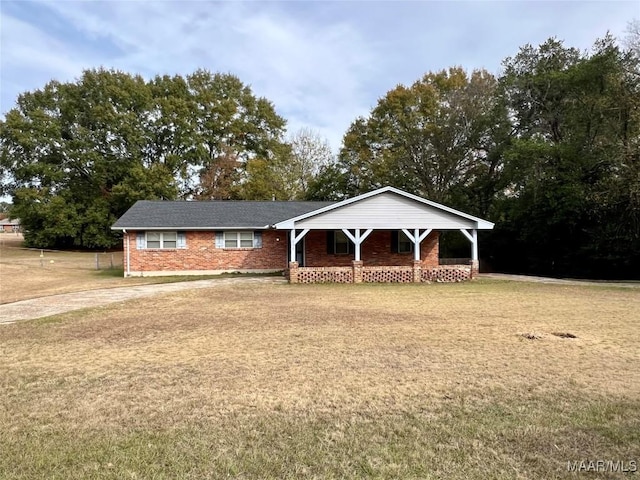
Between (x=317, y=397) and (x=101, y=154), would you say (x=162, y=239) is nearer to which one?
(x=317, y=397)

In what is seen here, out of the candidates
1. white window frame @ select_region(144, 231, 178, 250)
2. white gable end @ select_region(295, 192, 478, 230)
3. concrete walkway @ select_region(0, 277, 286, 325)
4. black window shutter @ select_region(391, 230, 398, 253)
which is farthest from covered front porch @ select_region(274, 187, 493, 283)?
white window frame @ select_region(144, 231, 178, 250)

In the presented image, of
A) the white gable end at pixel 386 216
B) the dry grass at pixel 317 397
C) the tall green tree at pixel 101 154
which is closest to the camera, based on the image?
the dry grass at pixel 317 397

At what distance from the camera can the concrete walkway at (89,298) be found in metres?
10.5

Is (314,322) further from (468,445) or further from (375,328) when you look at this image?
(468,445)

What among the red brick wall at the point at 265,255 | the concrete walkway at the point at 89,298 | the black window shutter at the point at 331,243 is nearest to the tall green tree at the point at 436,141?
the red brick wall at the point at 265,255

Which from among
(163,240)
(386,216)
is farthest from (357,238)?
(163,240)

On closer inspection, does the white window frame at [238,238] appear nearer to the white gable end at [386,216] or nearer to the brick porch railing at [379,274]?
the white gable end at [386,216]

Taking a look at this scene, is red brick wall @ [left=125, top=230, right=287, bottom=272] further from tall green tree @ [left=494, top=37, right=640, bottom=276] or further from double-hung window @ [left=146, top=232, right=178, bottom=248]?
tall green tree @ [left=494, top=37, right=640, bottom=276]

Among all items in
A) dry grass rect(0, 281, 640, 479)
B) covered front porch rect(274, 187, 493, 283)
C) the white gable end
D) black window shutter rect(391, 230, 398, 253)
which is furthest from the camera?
black window shutter rect(391, 230, 398, 253)

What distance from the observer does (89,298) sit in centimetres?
1305

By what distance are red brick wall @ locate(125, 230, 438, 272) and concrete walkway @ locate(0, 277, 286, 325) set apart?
8.73 ft

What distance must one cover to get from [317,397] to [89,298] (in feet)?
34.9

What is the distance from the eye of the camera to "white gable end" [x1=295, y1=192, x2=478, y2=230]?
58.3 ft

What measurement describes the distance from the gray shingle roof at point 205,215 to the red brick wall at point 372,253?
7.10ft
